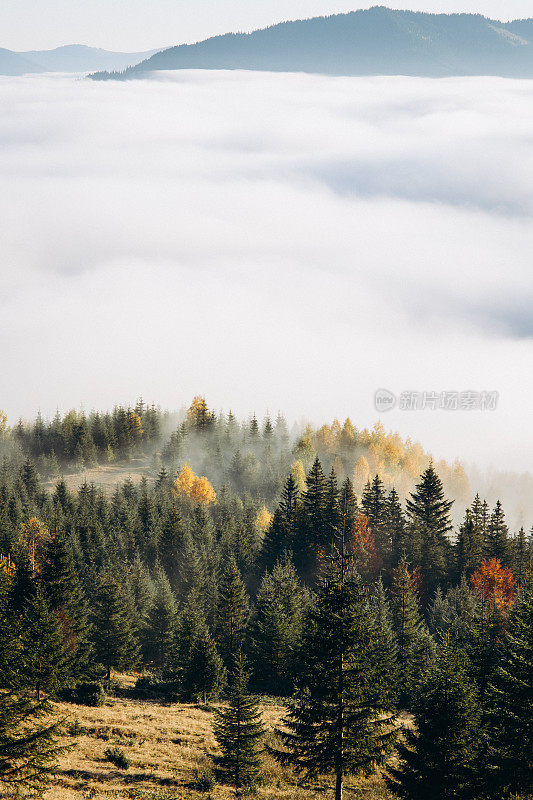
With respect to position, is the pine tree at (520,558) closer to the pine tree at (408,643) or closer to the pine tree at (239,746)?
the pine tree at (408,643)

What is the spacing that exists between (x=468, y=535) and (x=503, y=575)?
5.81 meters

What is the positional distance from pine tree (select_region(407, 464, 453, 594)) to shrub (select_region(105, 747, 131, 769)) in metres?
51.6

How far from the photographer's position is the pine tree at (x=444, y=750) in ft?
93.4

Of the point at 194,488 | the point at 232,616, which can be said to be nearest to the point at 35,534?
the point at 232,616

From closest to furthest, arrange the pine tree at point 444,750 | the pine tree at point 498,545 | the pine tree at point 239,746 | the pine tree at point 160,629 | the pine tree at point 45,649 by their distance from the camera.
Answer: the pine tree at point 444,750, the pine tree at point 239,746, the pine tree at point 45,649, the pine tree at point 160,629, the pine tree at point 498,545

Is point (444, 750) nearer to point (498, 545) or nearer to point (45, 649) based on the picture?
point (45, 649)

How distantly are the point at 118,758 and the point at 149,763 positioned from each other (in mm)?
1730

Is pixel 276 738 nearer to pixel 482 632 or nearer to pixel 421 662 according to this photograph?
pixel 482 632

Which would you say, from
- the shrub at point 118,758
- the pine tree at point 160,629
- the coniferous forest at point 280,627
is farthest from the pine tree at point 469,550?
the shrub at point 118,758

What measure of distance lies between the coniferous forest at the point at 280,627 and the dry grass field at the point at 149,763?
1.82 feet

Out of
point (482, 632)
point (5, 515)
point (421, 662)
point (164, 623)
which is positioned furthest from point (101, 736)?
point (5, 515)

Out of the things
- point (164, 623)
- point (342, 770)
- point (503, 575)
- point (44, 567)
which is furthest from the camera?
point (503, 575)

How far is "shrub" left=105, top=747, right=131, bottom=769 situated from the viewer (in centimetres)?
3559

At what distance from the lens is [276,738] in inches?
1663
